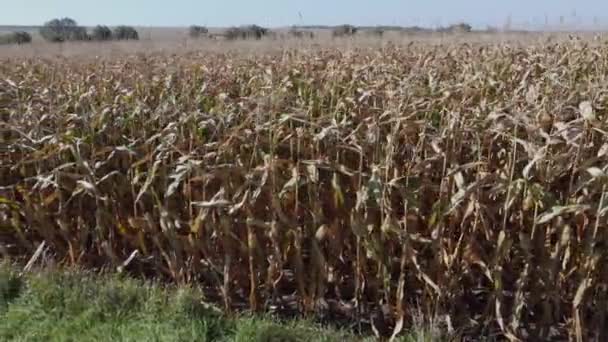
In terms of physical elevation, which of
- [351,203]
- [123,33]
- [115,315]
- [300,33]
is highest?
[123,33]

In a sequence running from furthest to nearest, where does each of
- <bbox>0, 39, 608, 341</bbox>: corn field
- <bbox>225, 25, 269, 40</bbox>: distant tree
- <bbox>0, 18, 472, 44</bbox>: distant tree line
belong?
<bbox>225, 25, 269, 40</bbox>: distant tree
<bbox>0, 18, 472, 44</bbox>: distant tree line
<bbox>0, 39, 608, 341</bbox>: corn field

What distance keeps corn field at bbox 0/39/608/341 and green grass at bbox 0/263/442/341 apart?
0.89 feet

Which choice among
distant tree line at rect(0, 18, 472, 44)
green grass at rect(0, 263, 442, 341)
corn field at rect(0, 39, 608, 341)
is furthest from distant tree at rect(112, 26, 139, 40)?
green grass at rect(0, 263, 442, 341)

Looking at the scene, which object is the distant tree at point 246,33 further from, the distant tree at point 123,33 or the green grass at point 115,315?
the green grass at point 115,315

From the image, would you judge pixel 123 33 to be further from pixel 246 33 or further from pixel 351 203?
pixel 351 203

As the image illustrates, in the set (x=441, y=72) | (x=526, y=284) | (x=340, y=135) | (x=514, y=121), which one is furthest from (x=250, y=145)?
(x=441, y=72)

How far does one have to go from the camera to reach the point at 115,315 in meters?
3.22

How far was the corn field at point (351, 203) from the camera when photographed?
2969mm

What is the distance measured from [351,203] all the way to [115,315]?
4.85 feet

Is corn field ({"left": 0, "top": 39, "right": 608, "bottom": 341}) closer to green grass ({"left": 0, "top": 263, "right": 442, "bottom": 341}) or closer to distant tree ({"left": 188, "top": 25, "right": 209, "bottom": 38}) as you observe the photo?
green grass ({"left": 0, "top": 263, "right": 442, "bottom": 341})

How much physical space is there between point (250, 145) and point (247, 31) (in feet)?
79.9

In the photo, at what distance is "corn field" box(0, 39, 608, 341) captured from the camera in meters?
2.97

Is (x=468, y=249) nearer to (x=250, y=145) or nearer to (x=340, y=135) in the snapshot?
(x=340, y=135)

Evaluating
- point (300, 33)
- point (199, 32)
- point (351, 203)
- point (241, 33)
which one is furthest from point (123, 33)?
point (351, 203)
